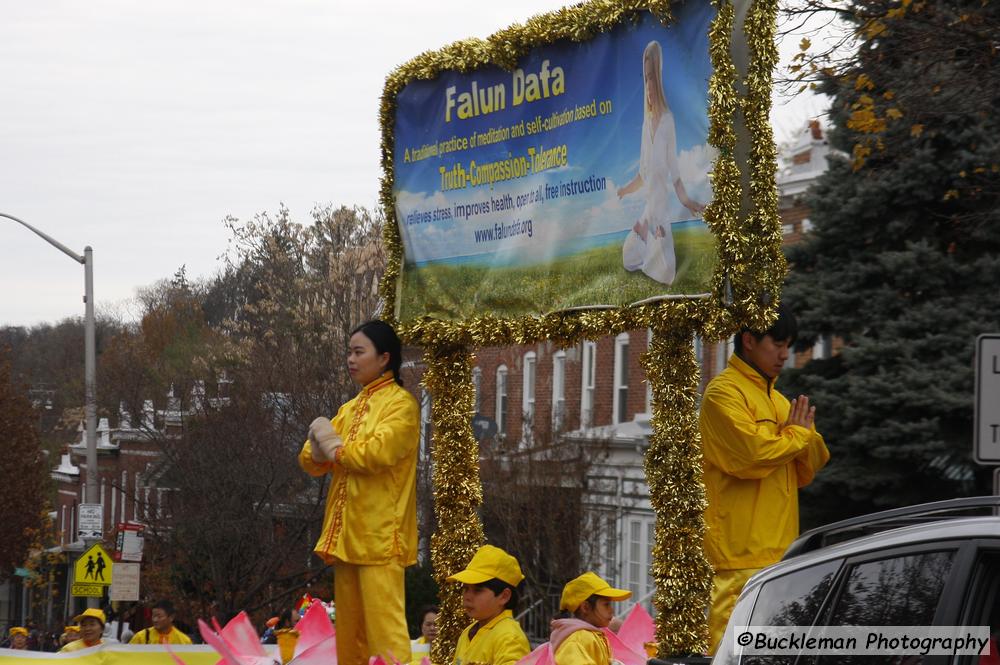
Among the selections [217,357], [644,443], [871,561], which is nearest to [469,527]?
[871,561]

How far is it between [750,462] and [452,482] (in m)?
2.42

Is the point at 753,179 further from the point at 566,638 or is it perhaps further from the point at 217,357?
the point at 217,357

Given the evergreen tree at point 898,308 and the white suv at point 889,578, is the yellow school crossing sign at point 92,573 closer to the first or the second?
the evergreen tree at point 898,308

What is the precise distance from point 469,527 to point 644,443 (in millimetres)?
21571

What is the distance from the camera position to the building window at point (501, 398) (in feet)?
122

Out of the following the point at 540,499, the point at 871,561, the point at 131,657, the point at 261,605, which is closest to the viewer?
the point at 871,561

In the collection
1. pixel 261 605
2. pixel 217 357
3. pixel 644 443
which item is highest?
pixel 217 357

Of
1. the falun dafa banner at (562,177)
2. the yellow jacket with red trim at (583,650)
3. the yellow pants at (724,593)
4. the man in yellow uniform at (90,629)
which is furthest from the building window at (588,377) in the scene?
the yellow jacket with red trim at (583,650)

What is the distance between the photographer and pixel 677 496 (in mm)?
7570

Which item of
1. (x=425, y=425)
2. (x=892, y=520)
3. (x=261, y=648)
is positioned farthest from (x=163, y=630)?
(x=425, y=425)

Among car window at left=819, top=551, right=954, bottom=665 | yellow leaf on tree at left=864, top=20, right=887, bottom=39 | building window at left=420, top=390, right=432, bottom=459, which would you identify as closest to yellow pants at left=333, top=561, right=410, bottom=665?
car window at left=819, top=551, right=954, bottom=665

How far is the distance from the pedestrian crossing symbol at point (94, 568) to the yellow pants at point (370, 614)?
21181mm

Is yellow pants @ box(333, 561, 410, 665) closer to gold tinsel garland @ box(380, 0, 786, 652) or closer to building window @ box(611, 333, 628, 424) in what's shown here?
gold tinsel garland @ box(380, 0, 786, 652)

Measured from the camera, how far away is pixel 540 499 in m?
28.2
